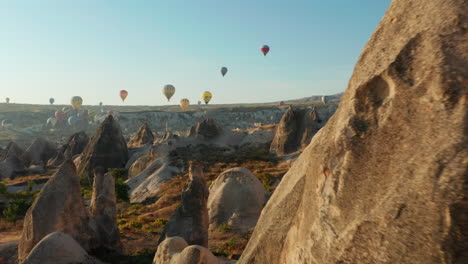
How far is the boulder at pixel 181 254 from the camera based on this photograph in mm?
7785

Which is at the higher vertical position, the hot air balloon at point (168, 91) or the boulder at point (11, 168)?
the hot air balloon at point (168, 91)

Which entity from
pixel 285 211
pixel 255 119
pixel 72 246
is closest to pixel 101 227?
pixel 72 246

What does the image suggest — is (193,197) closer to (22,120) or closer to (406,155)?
(406,155)

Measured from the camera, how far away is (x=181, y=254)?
8.02 metres

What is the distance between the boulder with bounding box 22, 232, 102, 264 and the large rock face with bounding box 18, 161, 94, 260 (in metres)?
1.71

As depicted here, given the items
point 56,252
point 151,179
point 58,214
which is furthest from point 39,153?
point 56,252

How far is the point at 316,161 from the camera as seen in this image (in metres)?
4.40

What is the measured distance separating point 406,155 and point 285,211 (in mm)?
2305

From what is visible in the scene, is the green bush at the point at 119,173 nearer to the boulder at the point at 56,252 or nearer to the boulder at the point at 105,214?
the boulder at the point at 105,214

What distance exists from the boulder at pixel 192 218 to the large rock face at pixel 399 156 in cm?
769

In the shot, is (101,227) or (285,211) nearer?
(285,211)

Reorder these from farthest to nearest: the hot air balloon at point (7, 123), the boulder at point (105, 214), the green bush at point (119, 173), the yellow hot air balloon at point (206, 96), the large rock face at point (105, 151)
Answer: the hot air balloon at point (7, 123) < the yellow hot air balloon at point (206, 96) < the large rock face at point (105, 151) < the green bush at point (119, 173) < the boulder at point (105, 214)

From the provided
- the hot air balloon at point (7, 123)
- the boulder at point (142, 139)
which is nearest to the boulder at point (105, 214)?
the boulder at point (142, 139)

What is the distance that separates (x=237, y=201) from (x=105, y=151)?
22.3m
